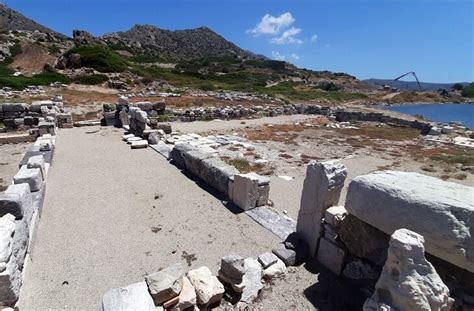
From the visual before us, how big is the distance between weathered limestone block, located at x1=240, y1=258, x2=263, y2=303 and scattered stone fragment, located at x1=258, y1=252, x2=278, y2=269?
100 mm

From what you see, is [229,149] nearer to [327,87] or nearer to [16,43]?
[16,43]

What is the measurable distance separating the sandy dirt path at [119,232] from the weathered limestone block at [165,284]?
0.79 meters

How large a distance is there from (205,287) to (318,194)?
2.24 m

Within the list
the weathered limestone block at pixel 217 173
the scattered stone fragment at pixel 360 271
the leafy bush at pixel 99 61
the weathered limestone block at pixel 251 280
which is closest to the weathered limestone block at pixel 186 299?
the weathered limestone block at pixel 251 280

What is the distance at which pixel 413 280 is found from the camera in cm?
283

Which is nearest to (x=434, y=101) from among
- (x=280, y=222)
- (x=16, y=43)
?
(x=280, y=222)

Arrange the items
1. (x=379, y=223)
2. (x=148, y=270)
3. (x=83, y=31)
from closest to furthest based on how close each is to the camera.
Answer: (x=379, y=223) < (x=148, y=270) < (x=83, y=31)

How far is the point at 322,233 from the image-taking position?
4832 mm

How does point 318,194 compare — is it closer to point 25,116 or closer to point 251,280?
point 251,280

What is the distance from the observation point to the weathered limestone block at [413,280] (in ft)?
9.18

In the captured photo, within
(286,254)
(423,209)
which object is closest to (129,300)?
(286,254)

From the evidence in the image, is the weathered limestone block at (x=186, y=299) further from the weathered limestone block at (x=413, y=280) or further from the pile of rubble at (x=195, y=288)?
the weathered limestone block at (x=413, y=280)

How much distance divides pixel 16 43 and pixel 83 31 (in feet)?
84.0

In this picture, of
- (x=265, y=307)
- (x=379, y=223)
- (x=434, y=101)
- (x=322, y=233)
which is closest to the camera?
(x=379, y=223)
